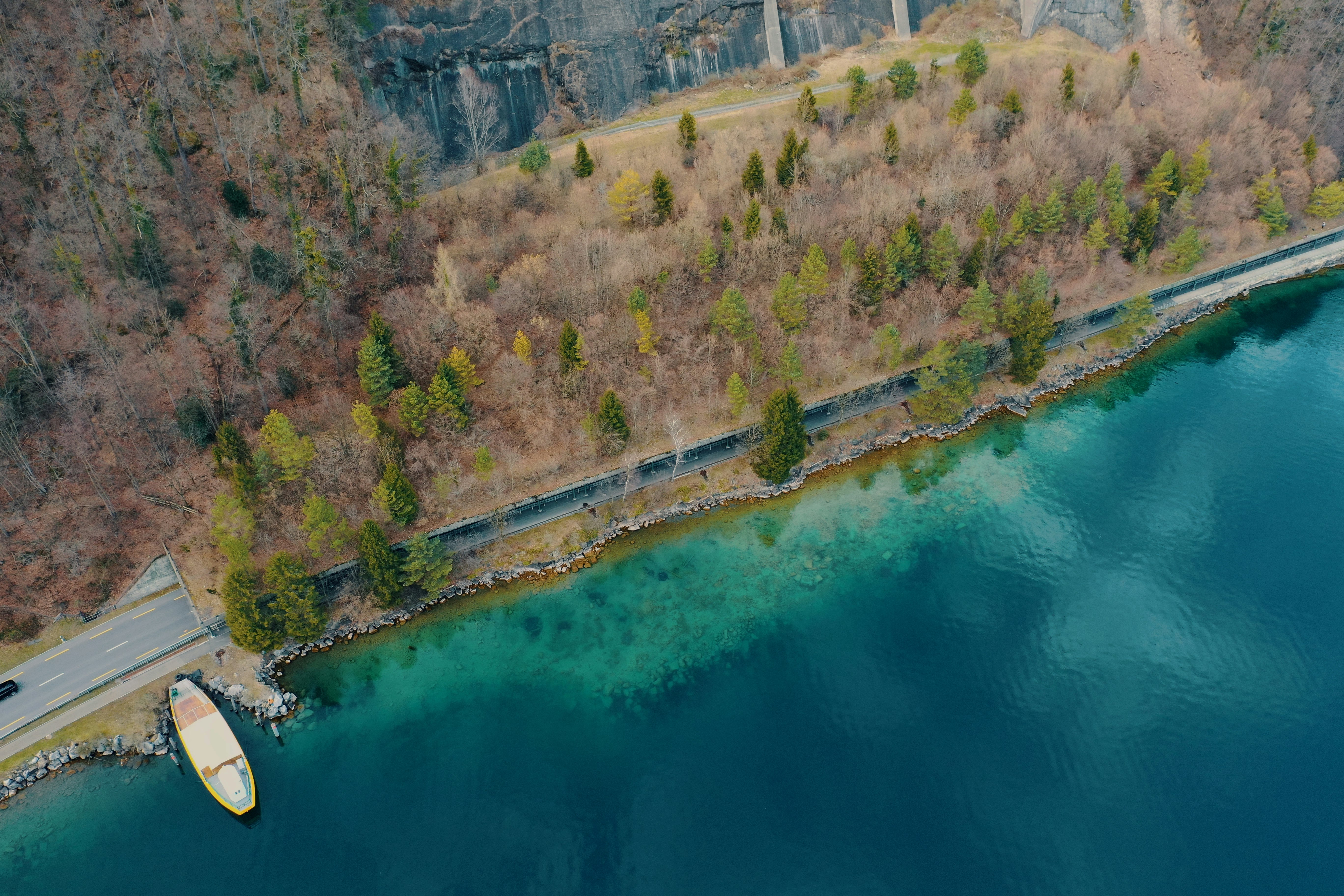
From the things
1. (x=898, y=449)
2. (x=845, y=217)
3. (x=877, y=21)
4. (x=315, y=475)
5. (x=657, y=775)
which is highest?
(x=877, y=21)

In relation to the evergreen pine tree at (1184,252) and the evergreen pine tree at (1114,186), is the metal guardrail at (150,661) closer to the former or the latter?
the evergreen pine tree at (1114,186)

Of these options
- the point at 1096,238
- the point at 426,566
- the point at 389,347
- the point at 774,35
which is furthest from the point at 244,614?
the point at 774,35

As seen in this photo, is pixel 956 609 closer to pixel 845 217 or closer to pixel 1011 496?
pixel 1011 496

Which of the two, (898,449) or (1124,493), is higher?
(898,449)

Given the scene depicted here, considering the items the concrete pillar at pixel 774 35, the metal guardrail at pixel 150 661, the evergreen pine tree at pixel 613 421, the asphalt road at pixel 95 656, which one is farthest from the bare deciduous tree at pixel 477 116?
the asphalt road at pixel 95 656

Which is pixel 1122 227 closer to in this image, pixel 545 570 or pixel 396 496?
pixel 545 570

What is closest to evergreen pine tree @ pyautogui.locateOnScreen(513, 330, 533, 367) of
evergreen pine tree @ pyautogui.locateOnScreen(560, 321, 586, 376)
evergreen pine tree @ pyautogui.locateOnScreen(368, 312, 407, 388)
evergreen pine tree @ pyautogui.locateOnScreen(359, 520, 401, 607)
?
evergreen pine tree @ pyautogui.locateOnScreen(560, 321, 586, 376)

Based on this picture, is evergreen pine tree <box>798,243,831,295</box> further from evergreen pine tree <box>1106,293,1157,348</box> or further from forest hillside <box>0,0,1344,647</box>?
evergreen pine tree <box>1106,293,1157,348</box>

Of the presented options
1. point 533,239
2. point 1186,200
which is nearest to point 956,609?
point 533,239
